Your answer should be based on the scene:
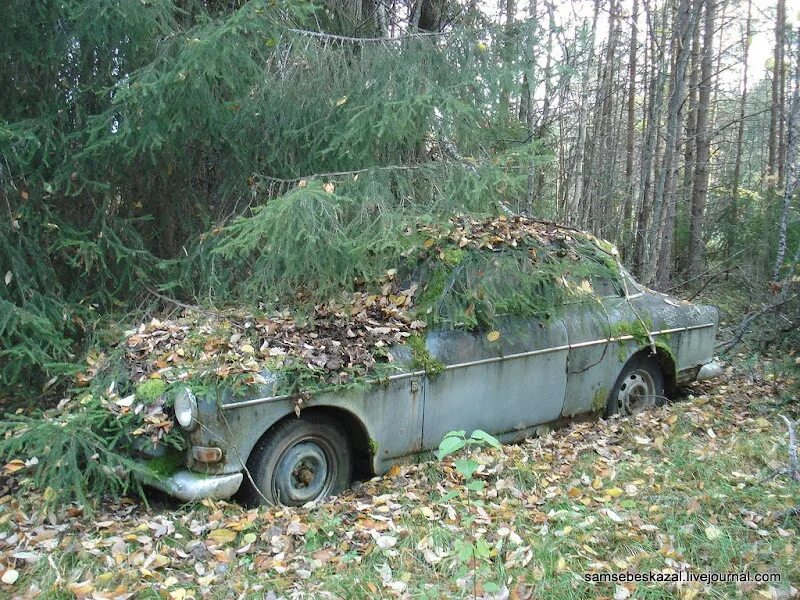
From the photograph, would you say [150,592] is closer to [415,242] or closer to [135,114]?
[415,242]

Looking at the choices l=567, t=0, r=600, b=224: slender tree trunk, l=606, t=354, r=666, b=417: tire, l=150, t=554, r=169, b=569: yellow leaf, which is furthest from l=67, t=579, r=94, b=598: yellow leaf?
l=567, t=0, r=600, b=224: slender tree trunk

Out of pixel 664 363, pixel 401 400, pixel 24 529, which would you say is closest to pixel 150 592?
pixel 24 529

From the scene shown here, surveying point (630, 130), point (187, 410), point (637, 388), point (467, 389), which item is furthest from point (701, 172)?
point (187, 410)

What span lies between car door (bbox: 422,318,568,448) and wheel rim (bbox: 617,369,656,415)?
101 cm

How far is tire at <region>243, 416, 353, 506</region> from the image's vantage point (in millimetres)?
4305

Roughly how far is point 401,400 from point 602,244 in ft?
9.89

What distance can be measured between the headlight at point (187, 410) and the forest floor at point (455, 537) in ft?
1.66

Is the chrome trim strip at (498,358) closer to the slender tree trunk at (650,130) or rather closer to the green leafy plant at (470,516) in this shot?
the green leafy plant at (470,516)

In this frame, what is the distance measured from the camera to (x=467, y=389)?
5.18m

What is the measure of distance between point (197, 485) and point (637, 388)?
Answer: 450 centimetres

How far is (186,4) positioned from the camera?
7.17 m

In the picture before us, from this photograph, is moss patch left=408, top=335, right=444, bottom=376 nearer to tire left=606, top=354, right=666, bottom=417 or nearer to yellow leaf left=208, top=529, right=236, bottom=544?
yellow leaf left=208, top=529, right=236, bottom=544

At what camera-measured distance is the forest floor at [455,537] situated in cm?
332

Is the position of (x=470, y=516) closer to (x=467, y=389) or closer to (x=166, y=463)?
(x=467, y=389)
